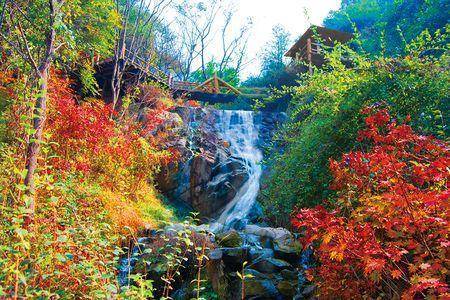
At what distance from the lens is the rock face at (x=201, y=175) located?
11.1 meters

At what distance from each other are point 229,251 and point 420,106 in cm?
369

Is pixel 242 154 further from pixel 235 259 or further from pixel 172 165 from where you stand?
pixel 235 259

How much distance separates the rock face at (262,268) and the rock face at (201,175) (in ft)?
14.4

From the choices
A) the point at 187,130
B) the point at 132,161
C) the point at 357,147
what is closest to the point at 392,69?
the point at 357,147

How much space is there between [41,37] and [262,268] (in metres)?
6.12

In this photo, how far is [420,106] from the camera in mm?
4957

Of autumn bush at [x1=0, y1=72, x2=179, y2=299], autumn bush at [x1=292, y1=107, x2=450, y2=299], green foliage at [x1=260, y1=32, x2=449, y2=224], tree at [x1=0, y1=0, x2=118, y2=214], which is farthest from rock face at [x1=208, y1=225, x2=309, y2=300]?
tree at [x1=0, y1=0, x2=118, y2=214]

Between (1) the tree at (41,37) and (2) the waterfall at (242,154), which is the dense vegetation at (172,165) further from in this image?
(2) the waterfall at (242,154)

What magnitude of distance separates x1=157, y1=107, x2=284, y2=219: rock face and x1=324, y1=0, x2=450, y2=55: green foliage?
6006 millimetres

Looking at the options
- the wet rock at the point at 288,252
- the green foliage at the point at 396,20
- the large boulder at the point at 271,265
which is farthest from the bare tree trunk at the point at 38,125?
the green foliage at the point at 396,20

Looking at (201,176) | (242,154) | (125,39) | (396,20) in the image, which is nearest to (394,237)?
(201,176)

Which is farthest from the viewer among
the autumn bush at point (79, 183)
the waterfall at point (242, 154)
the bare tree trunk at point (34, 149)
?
the waterfall at point (242, 154)

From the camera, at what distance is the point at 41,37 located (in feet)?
22.0

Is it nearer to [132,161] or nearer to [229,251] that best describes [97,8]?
[132,161]
